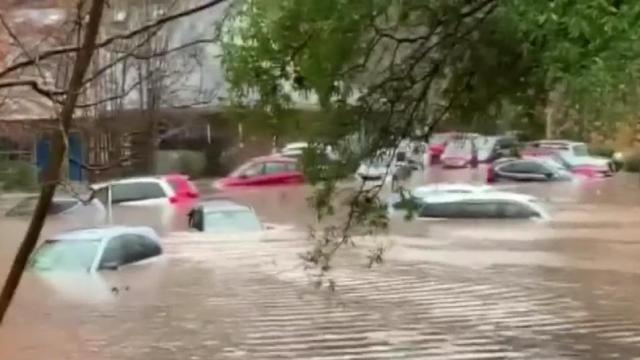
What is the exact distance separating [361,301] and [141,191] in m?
7.20

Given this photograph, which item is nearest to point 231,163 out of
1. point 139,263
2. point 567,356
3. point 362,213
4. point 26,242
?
point 139,263

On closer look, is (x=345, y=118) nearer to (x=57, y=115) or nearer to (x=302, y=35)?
(x=302, y=35)

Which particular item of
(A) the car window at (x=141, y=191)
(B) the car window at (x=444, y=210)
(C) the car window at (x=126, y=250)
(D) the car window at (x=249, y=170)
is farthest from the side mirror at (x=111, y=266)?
(D) the car window at (x=249, y=170)

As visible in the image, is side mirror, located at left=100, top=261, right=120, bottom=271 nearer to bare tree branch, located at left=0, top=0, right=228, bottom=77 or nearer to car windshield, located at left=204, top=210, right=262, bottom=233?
car windshield, located at left=204, top=210, right=262, bottom=233

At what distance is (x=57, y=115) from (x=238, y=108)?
4.71 feet

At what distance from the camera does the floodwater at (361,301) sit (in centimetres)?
891

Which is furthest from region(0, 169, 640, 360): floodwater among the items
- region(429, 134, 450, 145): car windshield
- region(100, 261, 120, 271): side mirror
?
region(429, 134, 450, 145): car windshield

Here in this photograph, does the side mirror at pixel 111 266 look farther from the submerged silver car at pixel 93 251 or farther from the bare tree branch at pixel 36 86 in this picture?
the bare tree branch at pixel 36 86

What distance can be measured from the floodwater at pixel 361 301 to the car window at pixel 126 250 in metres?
0.20

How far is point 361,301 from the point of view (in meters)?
10.7

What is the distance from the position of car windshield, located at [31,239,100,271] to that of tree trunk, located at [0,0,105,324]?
836 centimetres

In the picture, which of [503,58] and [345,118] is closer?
[503,58]

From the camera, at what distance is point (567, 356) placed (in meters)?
8.66

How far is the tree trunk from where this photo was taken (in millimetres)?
3621
